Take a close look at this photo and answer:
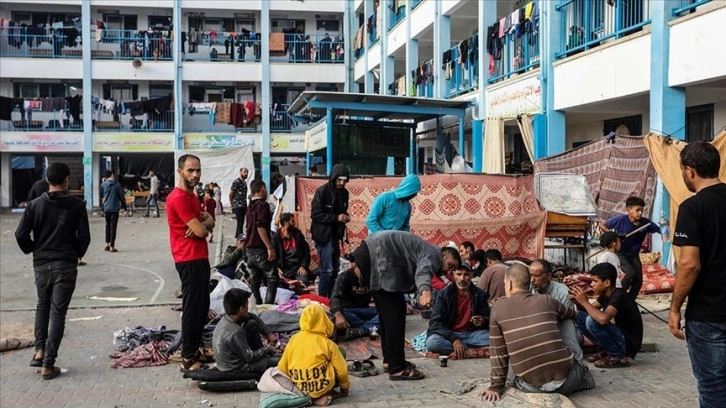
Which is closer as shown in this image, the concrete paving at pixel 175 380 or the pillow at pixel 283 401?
the pillow at pixel 283 401

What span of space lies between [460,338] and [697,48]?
19.1 ft

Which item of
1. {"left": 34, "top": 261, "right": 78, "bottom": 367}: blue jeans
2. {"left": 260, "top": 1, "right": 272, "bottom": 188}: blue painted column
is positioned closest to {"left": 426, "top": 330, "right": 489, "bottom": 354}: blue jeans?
{"left": 34, "top": 261, "right": 78, "bottom": 367}: blue jeans

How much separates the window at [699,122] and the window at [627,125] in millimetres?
1476

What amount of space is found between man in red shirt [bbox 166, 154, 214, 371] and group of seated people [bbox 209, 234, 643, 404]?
422 millimetres

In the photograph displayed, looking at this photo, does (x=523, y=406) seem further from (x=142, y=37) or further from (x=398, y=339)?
(x=142, y=37)

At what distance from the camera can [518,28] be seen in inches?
591

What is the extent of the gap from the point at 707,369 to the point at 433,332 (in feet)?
10.8

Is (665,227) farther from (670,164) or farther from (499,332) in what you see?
(499,332)

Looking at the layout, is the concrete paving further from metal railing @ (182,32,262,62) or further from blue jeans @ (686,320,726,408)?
metal railing @ (182,32,262,62)

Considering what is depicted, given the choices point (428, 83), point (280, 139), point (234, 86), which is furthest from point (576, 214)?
point (234, 86)

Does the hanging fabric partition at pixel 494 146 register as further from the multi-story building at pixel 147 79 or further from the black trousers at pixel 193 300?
the multi-story building at pixel 147 79

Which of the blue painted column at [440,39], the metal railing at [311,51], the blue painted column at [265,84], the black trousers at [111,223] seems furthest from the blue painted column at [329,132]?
the metal railing at [311,51]

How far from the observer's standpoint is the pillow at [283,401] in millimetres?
5164

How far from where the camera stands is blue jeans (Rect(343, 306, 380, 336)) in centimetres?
768
